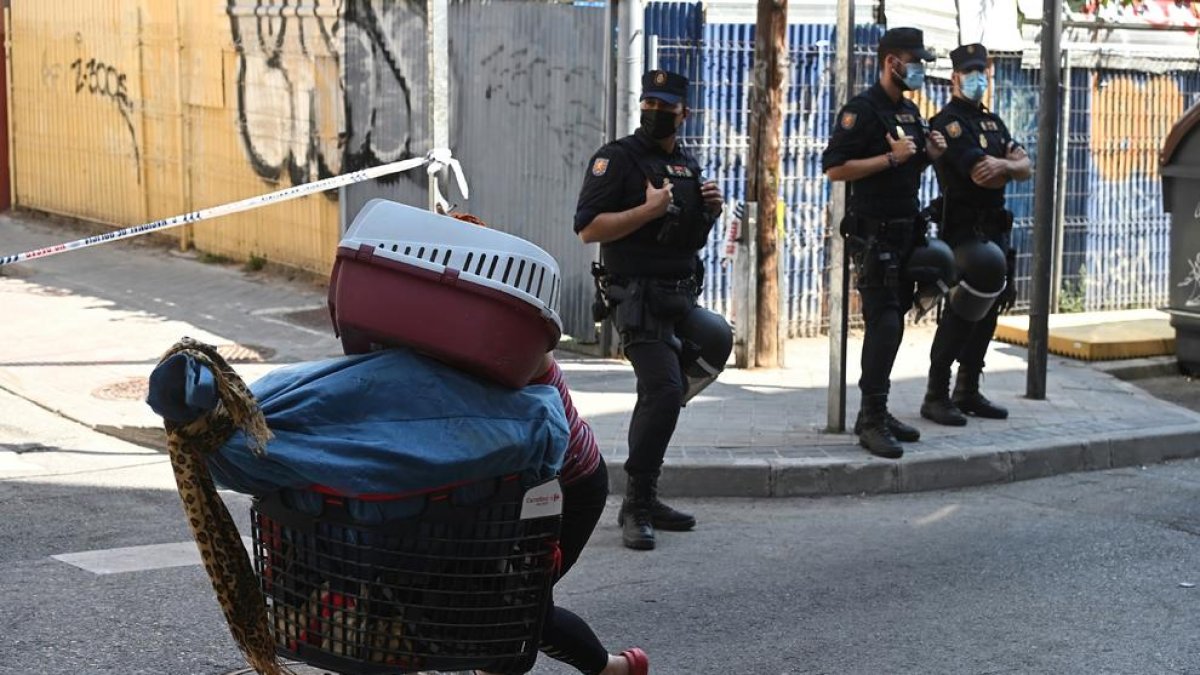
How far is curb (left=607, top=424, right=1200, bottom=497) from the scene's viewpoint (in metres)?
7.96

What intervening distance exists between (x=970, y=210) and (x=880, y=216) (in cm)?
96

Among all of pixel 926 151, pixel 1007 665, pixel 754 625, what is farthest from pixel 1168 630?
pixel 926 151

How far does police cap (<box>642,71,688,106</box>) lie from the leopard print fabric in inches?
151

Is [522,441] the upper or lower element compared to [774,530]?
upper

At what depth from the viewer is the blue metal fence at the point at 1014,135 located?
11.1m

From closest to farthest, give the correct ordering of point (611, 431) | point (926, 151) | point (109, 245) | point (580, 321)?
point (926, 151)
point (611, 431)
point (580, 321)
point (109, 245)

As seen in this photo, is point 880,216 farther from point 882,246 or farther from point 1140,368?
point 1140,368

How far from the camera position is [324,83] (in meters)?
13.4

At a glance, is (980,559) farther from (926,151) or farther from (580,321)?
(580,321)

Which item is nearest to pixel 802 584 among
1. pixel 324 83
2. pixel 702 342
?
pixel 702 342

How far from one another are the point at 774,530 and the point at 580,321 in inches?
158

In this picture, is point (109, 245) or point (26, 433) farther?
point (109, 245)

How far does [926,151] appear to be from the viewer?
27.1 feet

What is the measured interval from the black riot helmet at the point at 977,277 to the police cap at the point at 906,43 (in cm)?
117
